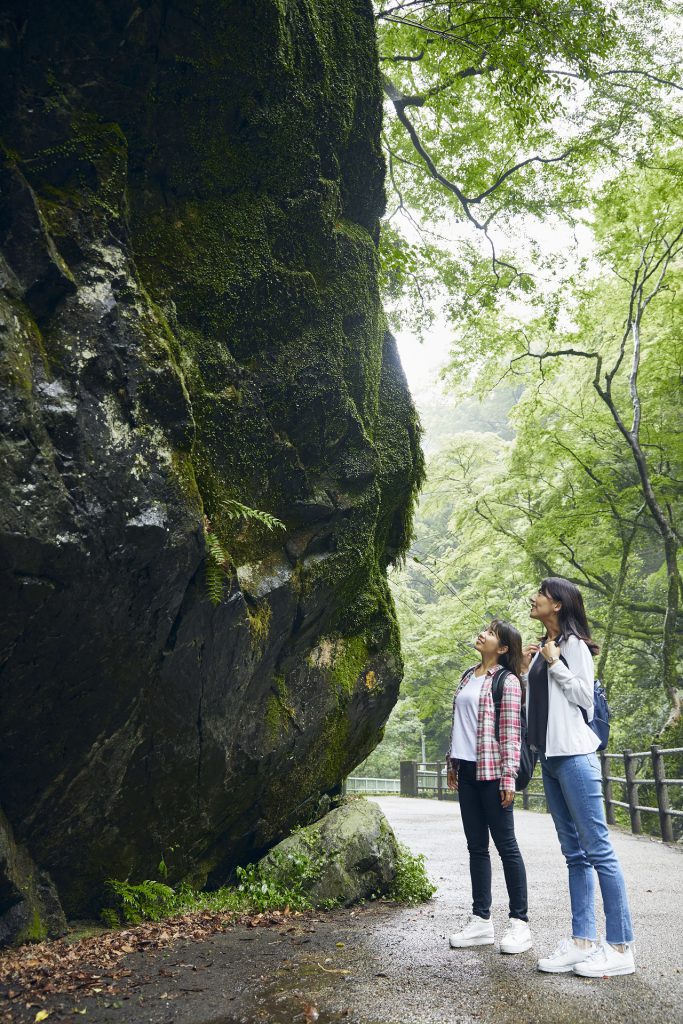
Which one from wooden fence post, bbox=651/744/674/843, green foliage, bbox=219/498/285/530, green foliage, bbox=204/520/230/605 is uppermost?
green foliage, bbox=219/498/285/530

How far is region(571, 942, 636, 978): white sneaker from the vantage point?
3.81 meters

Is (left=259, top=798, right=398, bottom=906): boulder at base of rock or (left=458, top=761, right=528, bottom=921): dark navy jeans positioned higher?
(left=458, top=761, right=528, bottom=921): dark navy jeans

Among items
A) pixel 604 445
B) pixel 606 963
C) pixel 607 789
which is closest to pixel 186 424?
pixel 606 963

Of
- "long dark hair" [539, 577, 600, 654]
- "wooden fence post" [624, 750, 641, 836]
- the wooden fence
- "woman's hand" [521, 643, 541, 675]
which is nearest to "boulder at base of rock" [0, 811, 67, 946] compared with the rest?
"woman's hand" [521, 643, 541, 675]

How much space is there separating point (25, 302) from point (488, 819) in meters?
Answer: 4.29

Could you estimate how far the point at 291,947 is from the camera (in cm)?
474

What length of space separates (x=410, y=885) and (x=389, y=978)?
8.93 ft

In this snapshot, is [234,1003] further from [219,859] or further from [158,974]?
[219,859]

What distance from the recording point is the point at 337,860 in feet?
20.9

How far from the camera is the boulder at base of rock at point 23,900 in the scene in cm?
→ 432

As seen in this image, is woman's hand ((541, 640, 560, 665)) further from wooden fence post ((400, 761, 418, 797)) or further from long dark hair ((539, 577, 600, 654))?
wooden fence post ((400, 761, 418, 797))

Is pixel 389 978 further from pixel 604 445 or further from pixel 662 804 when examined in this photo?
pixel 604 445

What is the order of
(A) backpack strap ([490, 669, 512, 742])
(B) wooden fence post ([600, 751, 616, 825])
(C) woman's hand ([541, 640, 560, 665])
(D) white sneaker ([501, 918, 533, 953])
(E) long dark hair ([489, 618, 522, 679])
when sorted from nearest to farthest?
(C) woman's hand ([541, 640, 560, 665]), (D) white sneaker ([501, 918, 533, 953]), (A) backpack strap ([490, 669, 512, 742]), (E) long dark hair ([489, 618, 522, 679]), (B) wooden fence post ([600, 751, 616, 825])

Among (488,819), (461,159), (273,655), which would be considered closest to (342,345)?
(273,655)
